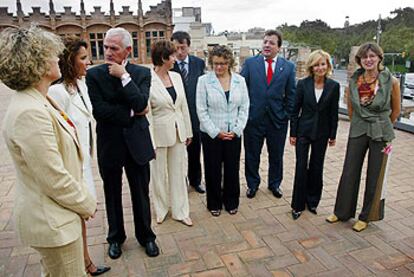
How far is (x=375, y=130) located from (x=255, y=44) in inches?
1232

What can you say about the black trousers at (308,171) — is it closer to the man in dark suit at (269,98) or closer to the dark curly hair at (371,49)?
the man in dark suit at (269,98)

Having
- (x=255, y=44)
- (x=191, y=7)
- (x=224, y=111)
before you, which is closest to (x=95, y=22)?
(x=191, y=7)

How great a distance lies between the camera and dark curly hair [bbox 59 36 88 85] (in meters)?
2.15

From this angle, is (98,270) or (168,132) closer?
(98,270)

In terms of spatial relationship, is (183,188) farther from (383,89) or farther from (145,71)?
(383,89)

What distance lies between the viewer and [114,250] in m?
2.60

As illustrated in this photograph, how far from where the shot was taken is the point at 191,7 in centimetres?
3962

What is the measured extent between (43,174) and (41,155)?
80 millimetres

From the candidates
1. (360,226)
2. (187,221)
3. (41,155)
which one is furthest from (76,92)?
(360,226)

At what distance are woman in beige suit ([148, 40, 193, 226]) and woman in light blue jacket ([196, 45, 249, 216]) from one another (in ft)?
0.65

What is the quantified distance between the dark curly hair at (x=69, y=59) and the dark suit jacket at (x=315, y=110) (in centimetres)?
186

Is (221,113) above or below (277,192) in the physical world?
above

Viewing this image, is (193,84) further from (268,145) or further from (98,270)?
(98,270)

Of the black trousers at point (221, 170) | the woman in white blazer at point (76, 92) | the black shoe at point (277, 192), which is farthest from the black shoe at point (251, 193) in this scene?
the woman in white blazer at point (76, 92)
